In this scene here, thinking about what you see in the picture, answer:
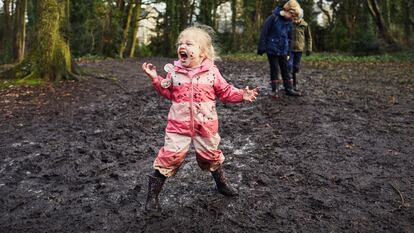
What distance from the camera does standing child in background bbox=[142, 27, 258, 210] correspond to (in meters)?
3.67

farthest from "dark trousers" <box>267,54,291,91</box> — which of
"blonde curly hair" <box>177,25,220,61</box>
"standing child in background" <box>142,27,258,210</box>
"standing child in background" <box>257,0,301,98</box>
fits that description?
"standing child in background" <box>142,27,258,210</box>

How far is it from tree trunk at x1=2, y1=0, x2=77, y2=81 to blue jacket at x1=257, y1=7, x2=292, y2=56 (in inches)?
202

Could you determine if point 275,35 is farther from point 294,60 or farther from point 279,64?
point 294,60

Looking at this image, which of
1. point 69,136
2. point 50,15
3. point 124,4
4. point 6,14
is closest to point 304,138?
point 69,136

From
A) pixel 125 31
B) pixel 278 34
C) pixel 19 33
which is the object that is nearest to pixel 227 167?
pixel 278 34

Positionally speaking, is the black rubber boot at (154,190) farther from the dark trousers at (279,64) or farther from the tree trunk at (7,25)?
the tree trunk at (7,25)

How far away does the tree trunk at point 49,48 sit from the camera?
1012 centimetres

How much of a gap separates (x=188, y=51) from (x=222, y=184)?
4.36 ft

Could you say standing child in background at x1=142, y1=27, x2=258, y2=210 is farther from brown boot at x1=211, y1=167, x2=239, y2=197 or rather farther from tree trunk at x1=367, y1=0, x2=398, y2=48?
tree trunk at x1=367, y1=0, x2=398, y2=48

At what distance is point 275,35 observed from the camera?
8.16 m

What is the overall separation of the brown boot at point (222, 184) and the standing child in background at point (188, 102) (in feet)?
0.90

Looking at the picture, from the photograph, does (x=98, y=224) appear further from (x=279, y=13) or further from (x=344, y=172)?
(x=279, y=13)

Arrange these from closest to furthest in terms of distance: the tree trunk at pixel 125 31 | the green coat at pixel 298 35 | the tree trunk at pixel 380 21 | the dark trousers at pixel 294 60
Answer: the green coat at pixel 298 35 < the dark trousers at pixel 294 60 < the tree trunk at pixel 380 21 < the tree trunk at pixel 125 31

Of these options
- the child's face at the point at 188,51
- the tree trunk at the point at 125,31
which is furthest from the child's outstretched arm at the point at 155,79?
the tree trunk at the point at 125,31
